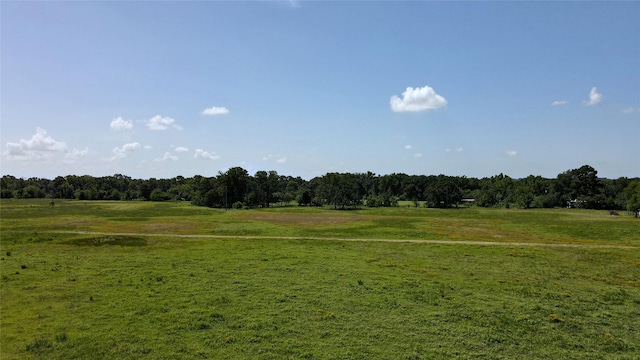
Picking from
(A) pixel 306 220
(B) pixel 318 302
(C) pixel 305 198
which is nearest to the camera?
(B) pixel 318 302

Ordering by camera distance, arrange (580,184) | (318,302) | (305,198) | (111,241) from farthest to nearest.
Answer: (305,198), (580,184), (111,241), (318,302)

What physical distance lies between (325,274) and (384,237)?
26055 mm

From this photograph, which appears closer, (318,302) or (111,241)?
(318,302)

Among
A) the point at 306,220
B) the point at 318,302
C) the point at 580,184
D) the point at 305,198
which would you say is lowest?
the point at 318,302

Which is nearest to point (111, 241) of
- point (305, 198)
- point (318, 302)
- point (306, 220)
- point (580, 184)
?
point (318, 302)

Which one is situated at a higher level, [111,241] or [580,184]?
[580,184]

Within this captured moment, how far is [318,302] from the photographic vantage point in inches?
975

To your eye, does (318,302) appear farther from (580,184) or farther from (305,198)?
(580,184)

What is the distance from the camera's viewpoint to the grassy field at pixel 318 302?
60.5 feet

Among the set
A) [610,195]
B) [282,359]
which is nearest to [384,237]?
[282,359]

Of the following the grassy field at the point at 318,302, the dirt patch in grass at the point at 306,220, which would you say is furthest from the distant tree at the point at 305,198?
the grassy field at the point at 318,302

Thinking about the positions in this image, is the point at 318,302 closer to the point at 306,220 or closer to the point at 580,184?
the point at 306,220

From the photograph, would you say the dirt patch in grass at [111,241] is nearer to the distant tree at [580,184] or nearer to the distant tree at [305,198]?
the distant tree at [305,198]

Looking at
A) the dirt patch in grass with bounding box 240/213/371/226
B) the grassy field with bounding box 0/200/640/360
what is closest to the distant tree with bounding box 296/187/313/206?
the dirt patch in grass with bounding box 240/213/371/226
